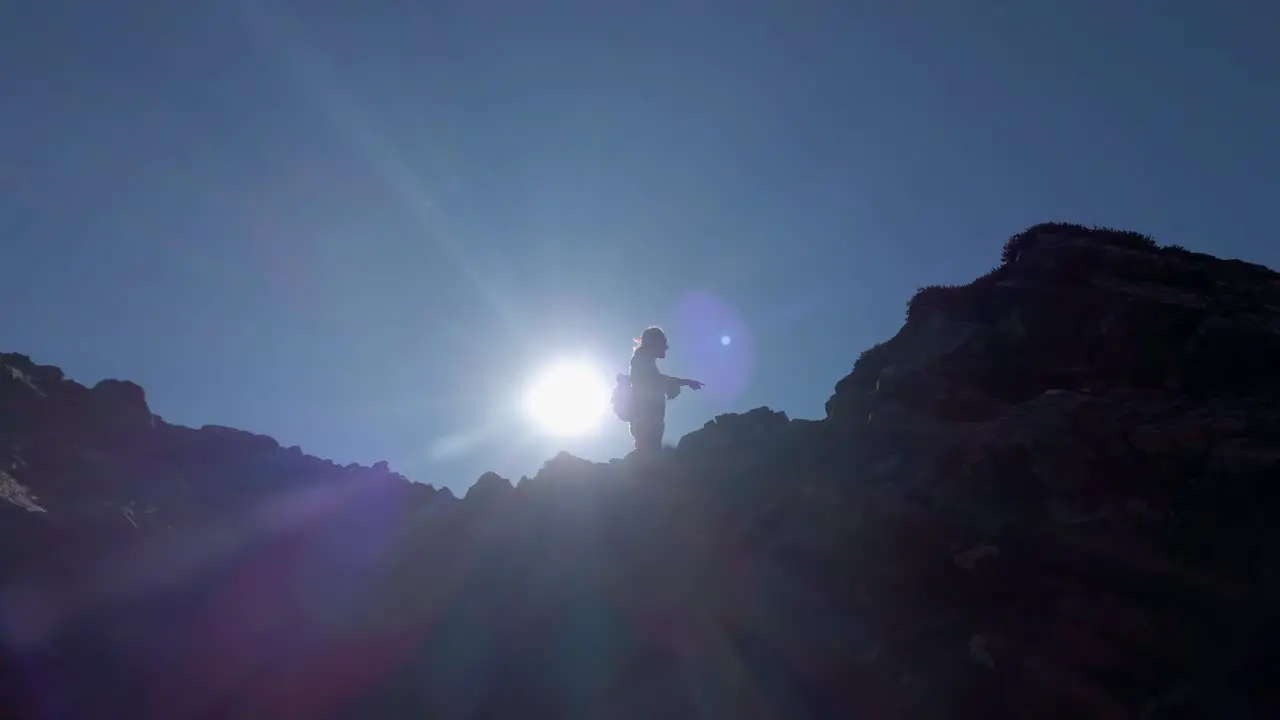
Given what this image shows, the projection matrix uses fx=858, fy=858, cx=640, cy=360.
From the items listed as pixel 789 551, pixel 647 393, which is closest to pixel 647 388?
pixel 647 393

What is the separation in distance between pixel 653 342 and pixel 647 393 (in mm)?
1540

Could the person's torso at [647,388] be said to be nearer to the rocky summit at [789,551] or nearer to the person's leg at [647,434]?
the person's leg at [647,434]

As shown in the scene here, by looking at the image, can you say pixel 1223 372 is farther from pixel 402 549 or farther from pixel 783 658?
pixel 402 549

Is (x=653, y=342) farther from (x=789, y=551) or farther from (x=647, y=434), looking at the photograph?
(x=789, y=551)

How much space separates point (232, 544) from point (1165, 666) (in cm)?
2100

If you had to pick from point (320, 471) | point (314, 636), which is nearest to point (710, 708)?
point (314, 636)

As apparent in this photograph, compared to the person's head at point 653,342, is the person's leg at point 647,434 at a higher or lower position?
lower

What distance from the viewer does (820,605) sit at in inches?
696

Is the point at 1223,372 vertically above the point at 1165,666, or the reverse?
the point at 1223,372

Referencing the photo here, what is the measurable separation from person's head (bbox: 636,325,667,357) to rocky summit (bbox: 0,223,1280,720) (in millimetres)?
2967

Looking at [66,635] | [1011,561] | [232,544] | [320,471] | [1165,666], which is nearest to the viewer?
[1165,666]

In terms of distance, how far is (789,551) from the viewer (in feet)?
61.1

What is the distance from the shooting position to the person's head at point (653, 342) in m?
25.4

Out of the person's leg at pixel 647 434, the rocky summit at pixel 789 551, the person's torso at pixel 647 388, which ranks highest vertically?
the person's torso at pixel 647 388
